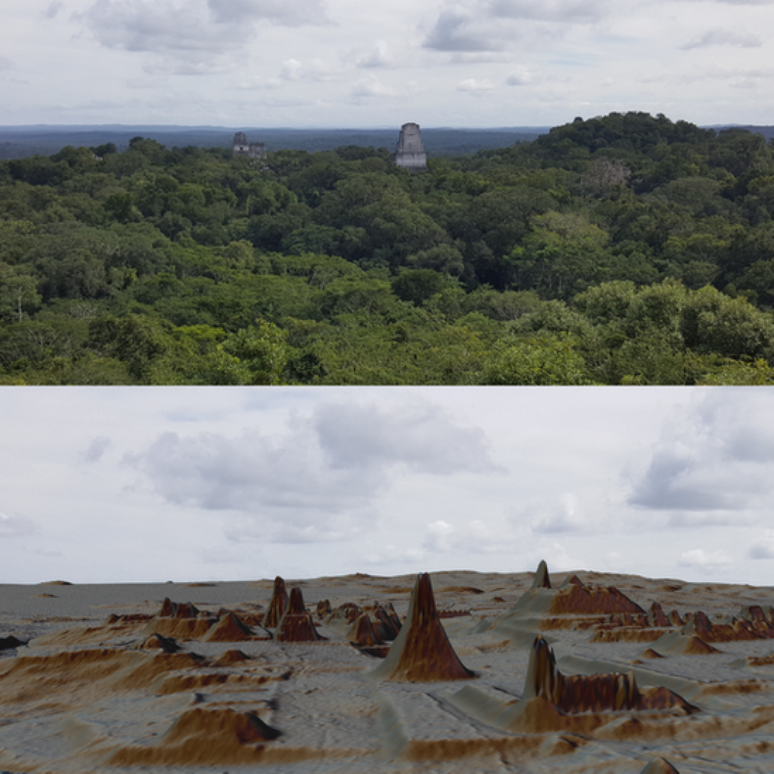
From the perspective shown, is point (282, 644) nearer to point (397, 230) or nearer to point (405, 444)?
point (405, 444)

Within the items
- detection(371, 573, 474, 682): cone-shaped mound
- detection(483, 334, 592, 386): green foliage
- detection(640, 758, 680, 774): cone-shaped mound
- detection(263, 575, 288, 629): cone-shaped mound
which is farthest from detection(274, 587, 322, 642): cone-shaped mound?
detection(483, 334, 592, 386): green foliage

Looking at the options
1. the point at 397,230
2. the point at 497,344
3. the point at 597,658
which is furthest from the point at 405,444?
the point at 597,658

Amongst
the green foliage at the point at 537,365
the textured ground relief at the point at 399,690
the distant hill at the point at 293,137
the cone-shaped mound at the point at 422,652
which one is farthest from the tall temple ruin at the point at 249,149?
the cone-shaped mound at the point at 422,652

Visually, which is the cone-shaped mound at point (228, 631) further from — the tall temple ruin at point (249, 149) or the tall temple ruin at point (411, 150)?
the tall temple ruin at point (249, 149)

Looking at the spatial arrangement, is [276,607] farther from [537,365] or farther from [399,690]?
[537,365]

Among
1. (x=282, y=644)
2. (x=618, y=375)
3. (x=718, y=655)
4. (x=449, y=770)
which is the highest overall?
(x=449, y=770)

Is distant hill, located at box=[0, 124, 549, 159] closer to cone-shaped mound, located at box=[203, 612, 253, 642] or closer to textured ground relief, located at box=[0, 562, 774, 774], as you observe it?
textured ground relief, located at box=[0, 562, 774, 774]

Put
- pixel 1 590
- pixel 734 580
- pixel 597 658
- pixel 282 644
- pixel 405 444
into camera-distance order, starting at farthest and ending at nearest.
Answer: pixel 405 444 → pixel 734 580 → pixel 1 590 → pixel 282 644 → pixel 597 658
